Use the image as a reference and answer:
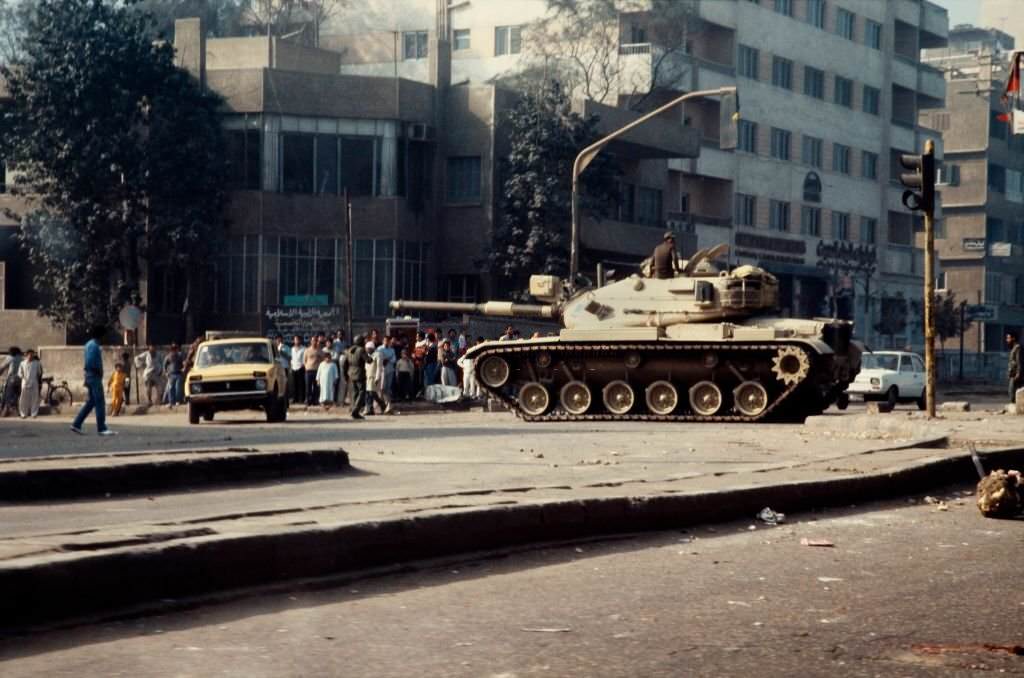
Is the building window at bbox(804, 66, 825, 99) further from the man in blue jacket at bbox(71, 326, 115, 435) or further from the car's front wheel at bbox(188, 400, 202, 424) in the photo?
the man in blue jacket at bbox(71, 326, 115, 435)

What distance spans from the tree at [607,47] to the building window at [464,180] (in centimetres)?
755

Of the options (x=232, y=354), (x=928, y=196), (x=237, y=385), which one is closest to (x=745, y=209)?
(x=232, y=354)

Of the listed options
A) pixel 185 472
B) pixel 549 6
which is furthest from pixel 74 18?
pixel 185 472

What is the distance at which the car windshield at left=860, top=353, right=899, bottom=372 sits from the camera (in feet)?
140

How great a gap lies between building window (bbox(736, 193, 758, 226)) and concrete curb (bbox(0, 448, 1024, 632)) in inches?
2319

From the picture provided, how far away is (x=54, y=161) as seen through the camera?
4772 centimetres

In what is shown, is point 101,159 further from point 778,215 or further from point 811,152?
point 811,152

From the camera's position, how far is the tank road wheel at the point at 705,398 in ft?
93.6

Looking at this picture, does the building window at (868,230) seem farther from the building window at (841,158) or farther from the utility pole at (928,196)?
the utility pole at (928,196)

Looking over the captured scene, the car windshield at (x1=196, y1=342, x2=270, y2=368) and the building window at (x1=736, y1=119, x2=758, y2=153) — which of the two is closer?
the car windshield at (x1=196, y1=342, x2=270, y2=368)

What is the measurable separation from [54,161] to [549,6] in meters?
23.1

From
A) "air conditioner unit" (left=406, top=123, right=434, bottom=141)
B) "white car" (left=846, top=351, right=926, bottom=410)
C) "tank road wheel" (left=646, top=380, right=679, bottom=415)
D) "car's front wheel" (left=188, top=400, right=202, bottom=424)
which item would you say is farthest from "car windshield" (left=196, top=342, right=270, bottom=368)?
"air conditioner unit" (left=406, top=123, right=434, bottom=141)

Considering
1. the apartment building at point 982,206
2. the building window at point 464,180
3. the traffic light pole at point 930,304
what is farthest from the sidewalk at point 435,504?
the apartment building at point 982,206

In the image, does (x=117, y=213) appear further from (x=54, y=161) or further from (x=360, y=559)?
(x=360, y=559)
